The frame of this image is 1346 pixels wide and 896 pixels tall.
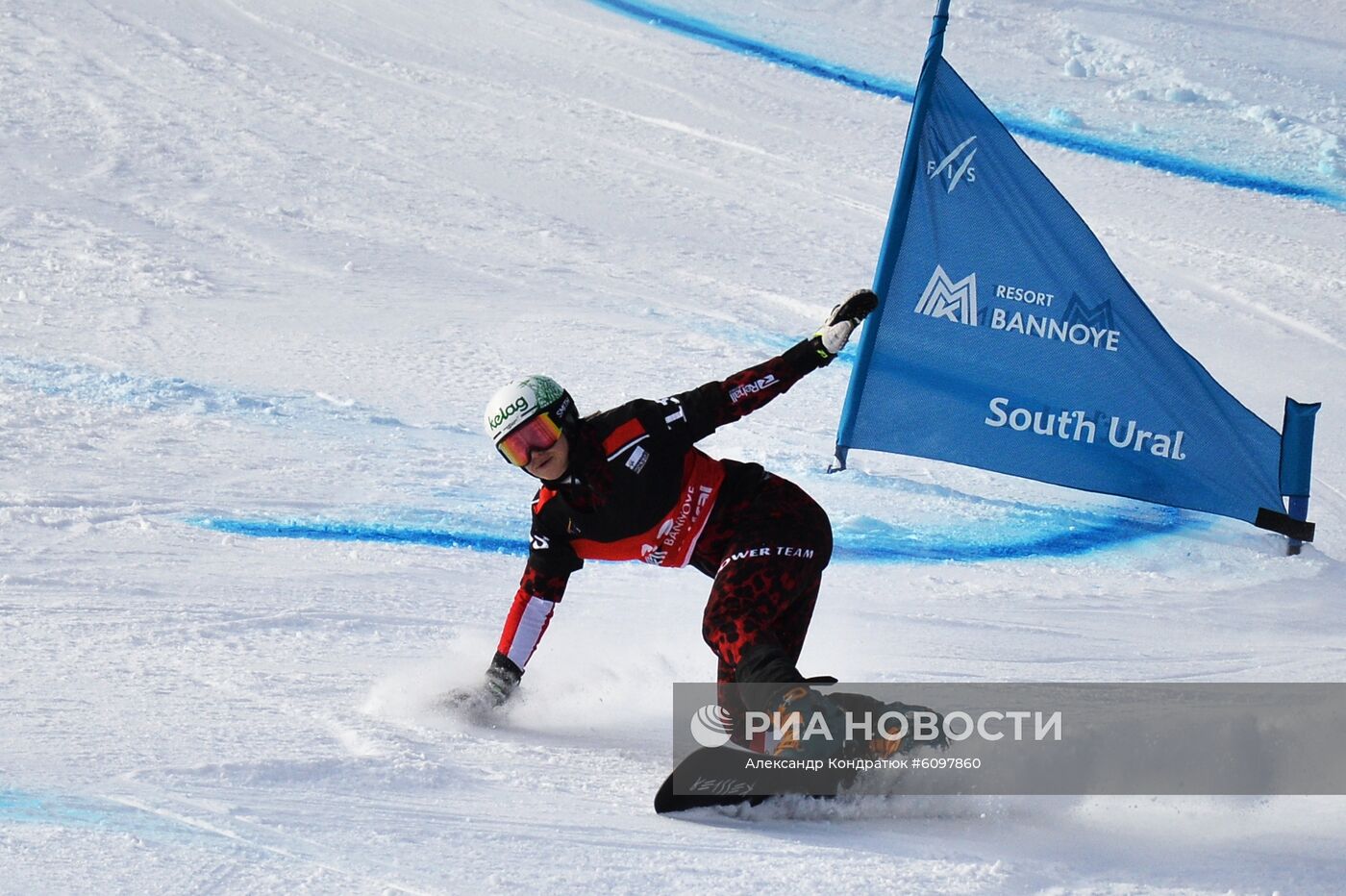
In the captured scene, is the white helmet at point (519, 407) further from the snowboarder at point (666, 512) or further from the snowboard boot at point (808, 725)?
the snowboard boot at point (808, 725)

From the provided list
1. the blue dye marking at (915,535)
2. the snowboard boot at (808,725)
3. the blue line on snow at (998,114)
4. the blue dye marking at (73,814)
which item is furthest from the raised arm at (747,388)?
the blue line on snow at (998,114)

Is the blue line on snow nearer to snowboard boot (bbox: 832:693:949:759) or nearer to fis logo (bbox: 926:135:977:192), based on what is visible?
fis logo (bbox: 926:135:977:192)

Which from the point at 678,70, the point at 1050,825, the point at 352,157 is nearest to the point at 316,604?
the point at 1050,825

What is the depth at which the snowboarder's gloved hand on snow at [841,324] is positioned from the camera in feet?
14.2

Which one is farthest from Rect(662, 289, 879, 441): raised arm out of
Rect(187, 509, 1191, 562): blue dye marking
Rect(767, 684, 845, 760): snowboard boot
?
Rect(187, 509, 1191, 562): blue dye marking

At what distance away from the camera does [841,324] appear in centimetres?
435

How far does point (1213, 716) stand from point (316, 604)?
296 cm

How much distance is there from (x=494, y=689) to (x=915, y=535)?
9.23 ft

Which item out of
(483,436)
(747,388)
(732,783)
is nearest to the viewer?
(732,783)

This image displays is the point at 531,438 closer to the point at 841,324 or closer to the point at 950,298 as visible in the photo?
the point at 841,324

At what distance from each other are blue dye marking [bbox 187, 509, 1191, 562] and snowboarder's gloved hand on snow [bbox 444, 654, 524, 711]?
188cm

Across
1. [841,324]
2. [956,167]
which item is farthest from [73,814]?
[956,167]

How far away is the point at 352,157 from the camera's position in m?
10.9

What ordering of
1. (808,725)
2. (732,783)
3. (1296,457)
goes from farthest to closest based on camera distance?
(1296,457) → (732,783) → (808,725)
